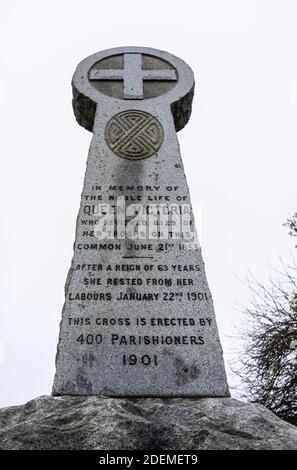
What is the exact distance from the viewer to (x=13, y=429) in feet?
10.1

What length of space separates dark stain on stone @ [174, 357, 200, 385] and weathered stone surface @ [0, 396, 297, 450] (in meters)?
0.36

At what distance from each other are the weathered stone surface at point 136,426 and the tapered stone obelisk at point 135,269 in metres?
0.38

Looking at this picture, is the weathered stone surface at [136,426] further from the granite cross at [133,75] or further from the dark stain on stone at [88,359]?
the granite cross at [133,75]

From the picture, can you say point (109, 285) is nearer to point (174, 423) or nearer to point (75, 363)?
point (75, 363)

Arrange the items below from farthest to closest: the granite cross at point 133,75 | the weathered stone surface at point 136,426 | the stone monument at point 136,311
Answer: the granite cross at point 133,75, the stone monument at point 136,311, the weathered stone surface at point 136,426

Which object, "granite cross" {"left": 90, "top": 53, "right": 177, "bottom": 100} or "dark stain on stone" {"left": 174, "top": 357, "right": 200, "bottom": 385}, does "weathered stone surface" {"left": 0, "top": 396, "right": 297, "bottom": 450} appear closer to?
"dark stain on stone" {"left": 174, "top": 357, "right": 200, "bottom": 385}

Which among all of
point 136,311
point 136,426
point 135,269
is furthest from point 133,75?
point 136,426

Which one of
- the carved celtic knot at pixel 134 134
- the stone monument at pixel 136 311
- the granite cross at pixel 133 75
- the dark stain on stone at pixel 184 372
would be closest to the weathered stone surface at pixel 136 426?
the stone monument at pixel 136 311

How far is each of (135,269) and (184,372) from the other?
3.30 feet

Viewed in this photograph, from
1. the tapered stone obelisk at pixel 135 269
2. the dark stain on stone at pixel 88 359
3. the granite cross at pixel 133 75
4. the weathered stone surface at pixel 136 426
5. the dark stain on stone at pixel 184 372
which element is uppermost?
the granite cross at pixel 133 75

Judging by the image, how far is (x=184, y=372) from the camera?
395 cm

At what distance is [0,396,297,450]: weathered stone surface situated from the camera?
115 inches

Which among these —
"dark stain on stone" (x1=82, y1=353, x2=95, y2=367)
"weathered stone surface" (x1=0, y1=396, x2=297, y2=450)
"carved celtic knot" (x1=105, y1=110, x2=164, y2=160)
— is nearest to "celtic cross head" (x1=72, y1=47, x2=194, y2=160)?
"carved celtic knot" (x1=105, y1=110, x2=164, y2=160)

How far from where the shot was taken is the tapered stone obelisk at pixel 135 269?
3926 mm
